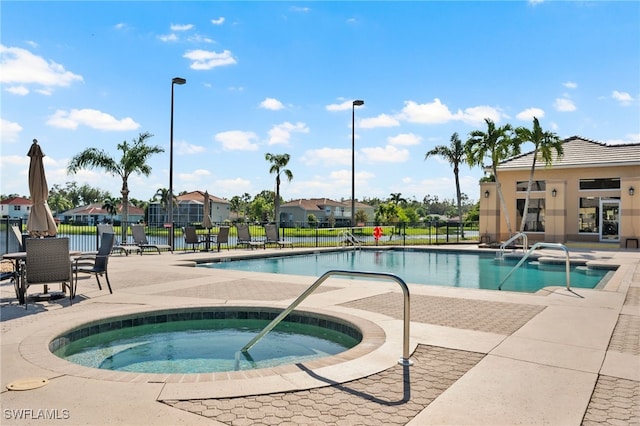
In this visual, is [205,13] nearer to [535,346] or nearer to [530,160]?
[535,346]

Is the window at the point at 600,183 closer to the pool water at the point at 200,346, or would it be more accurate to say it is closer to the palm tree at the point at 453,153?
the palm tree at the point at 453,153

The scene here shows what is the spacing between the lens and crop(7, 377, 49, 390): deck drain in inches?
128

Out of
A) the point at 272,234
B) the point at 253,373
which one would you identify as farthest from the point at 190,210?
the point at 253,373

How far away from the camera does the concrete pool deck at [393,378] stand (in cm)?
285

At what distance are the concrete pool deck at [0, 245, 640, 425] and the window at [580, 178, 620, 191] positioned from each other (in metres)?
18.3

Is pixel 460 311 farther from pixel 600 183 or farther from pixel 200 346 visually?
pixel 600 183

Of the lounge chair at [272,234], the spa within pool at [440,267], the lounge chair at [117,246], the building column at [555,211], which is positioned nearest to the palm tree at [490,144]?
the building column at [555,211]

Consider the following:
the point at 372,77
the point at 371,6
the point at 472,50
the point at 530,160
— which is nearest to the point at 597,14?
the point at 472,50

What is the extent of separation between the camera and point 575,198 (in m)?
22.5

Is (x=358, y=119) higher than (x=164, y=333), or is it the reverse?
(x=358, y=119)

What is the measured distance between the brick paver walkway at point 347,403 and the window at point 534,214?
876 inches

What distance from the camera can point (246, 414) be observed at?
9.36ft

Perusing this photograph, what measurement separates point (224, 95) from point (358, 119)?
6.41 meters

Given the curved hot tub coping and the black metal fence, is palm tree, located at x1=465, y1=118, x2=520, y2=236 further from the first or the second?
the curved hot tub coping
